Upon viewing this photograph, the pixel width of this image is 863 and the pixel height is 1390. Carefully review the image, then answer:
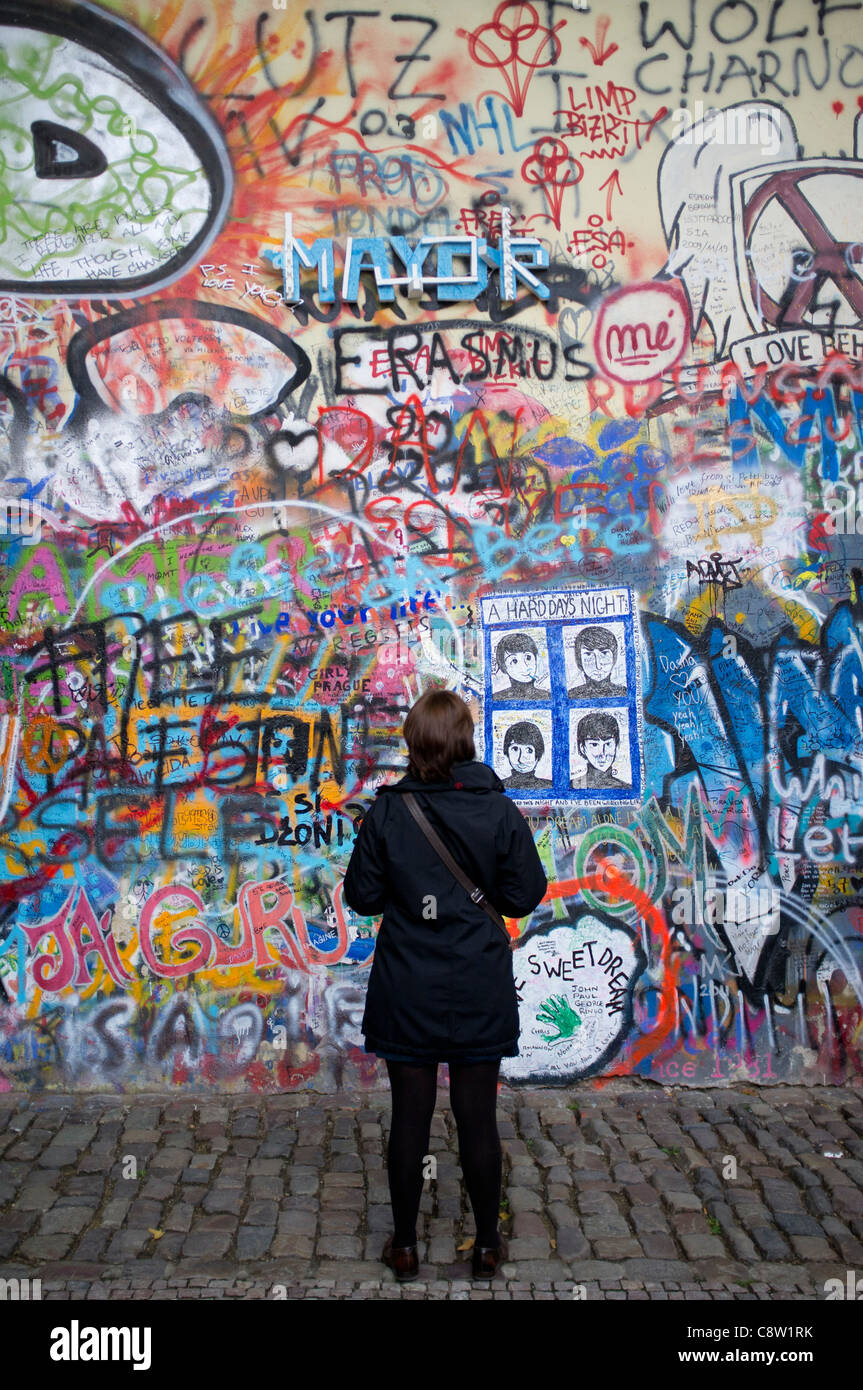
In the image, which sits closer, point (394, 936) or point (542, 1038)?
point (394, 936)

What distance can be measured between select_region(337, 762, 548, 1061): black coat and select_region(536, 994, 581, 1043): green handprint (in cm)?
164

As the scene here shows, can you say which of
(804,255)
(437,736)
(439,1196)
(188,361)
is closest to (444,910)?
(437,736)

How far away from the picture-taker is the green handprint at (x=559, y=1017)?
5004 millimetres

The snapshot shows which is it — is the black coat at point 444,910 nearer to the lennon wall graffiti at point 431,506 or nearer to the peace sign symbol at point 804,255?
the lennon wall graffiti at point 431,506

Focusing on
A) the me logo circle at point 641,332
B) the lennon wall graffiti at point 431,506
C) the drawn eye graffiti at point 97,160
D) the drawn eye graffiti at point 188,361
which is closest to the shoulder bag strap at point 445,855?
the lennon wall graffiti at point 431,506

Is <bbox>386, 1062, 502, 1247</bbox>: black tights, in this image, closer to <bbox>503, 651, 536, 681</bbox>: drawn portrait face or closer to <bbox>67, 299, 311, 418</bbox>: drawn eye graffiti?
<bbox>503, 651, 536, 681</bbox>: drawn portrait face

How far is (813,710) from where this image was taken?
5.04m

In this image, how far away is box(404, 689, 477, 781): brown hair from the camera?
3424mm

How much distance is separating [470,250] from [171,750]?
8.99 ft

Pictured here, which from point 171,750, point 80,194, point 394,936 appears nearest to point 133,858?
point 171,750

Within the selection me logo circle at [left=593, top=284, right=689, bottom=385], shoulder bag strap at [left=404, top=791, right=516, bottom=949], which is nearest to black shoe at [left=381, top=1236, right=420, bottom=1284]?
shoulder bag strap at [left=404, top=791, right=516, bottom=949]

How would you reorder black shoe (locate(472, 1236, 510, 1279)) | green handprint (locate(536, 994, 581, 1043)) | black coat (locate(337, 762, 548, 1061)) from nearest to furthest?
1. black coat (locate(337, 762, 548, 1061))
2. black shoe (locate(472, 1236, 510, 1279))
3. green handprint (locate(536, 994, 581, 1043))

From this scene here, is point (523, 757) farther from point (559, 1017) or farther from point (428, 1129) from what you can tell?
point (428, 1129)

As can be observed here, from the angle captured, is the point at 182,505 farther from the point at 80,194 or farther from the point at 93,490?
the point at 80,194
